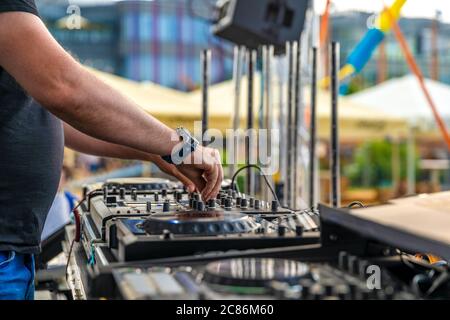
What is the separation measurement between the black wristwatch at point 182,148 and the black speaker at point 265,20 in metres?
1.48

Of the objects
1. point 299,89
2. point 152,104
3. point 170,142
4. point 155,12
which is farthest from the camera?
point 155,12

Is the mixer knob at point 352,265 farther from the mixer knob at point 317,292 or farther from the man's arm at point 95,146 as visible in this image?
the man's arm at point 95,146

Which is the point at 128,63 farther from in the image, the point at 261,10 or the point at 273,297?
the point at 273,297

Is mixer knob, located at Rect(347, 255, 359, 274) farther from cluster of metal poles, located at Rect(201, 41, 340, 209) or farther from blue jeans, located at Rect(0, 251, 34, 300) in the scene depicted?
cluster of metal poles, located at Rect(201, 41, 340, 209)

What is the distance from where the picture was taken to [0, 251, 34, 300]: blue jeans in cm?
127

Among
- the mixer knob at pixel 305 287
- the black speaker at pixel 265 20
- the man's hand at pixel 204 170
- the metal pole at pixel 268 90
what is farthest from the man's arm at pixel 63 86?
the black speaker at pixel 265 20

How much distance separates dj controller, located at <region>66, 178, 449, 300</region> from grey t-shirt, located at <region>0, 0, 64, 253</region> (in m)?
0.21

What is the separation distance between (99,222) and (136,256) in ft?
1.43

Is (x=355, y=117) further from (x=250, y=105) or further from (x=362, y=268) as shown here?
(x=362, y=268)

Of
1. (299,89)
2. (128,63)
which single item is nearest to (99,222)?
(299,89)

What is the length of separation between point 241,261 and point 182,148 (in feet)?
1.63

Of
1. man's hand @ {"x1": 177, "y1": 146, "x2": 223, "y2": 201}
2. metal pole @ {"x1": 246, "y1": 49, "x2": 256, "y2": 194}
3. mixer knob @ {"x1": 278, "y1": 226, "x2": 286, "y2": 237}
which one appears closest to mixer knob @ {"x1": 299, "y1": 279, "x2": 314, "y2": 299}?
mixer knob @ {"x1": 278, "y1": 226, "x2": 286, "y2": 237}

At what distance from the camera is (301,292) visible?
2.18 feet

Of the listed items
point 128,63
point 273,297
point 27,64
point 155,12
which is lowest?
point 273,297
